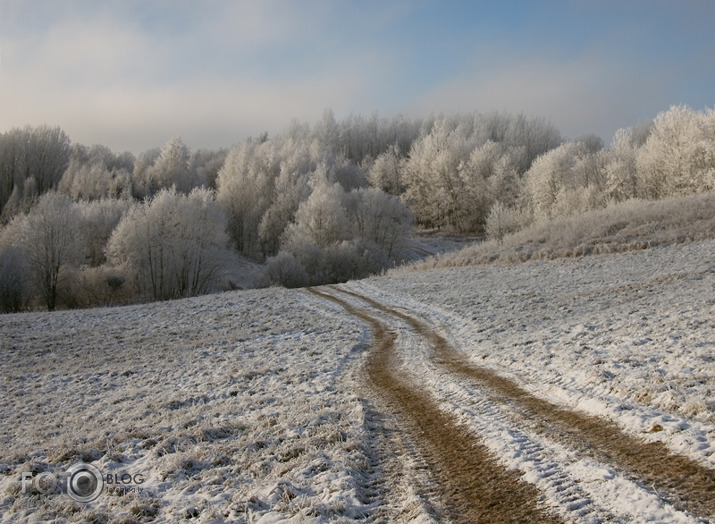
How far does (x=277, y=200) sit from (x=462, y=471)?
7321 cm

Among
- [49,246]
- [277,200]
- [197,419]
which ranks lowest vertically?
[197,419]

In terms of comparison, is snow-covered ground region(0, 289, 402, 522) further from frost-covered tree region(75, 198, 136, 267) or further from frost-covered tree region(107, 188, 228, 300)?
frost-covered tree region(75, 198, 136, 267)

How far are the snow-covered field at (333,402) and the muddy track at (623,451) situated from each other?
0.57 ft

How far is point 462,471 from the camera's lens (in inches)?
244

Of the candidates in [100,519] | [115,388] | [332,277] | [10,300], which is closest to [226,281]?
[332,277]

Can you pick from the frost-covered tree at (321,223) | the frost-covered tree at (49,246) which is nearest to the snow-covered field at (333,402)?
the frost-covered tree at (49,246)

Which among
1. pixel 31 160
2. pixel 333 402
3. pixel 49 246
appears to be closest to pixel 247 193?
pixel 49 246

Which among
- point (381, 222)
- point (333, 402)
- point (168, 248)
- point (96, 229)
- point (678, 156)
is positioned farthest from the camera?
point (381, 222)

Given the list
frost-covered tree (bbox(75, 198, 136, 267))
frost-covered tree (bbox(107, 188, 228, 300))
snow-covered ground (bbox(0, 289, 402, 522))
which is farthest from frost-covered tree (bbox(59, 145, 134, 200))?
snow-covered ground (bbox(0, 289, 402, 522))

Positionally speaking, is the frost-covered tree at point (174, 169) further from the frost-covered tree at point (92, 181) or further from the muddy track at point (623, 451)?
the muddy track at point (623, 451)
